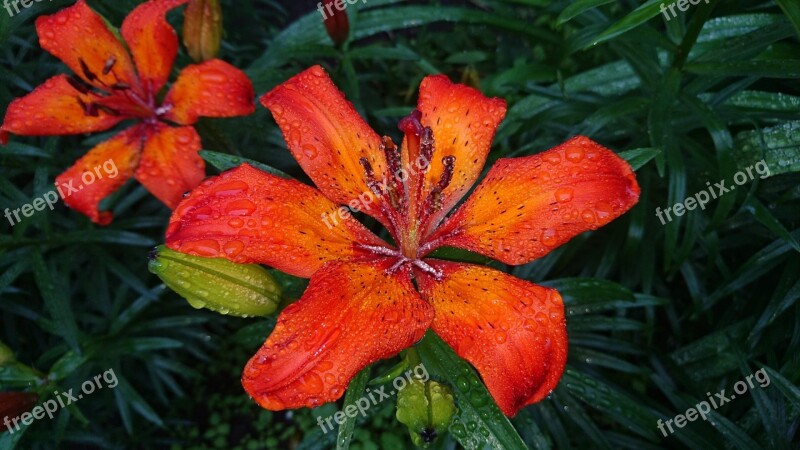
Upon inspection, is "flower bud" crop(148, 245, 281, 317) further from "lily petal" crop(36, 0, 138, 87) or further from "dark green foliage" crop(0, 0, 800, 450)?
"lily petal" crop(36, 0, 138, 87)

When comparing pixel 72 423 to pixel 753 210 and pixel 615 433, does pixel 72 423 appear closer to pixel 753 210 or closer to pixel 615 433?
pixel 615 433

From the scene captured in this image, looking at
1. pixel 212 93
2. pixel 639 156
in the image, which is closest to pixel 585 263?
pixel 639 156

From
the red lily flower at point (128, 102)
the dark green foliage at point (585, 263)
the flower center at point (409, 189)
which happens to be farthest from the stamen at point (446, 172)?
the red lily flower at point (128, 102)

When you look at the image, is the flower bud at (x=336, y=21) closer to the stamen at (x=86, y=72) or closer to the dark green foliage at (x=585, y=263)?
the dark green foliage at (x=585, y=263)

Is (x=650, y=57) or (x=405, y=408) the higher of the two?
(x=650, y=57)

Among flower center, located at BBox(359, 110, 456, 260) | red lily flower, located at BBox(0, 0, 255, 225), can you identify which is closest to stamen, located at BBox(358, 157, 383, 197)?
flower center, located at BBox(359, 110, 456, 260)

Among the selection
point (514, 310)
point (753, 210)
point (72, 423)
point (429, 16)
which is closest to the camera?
point (514, 310)

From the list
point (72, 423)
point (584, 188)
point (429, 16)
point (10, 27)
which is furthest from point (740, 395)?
point (10, 27)
